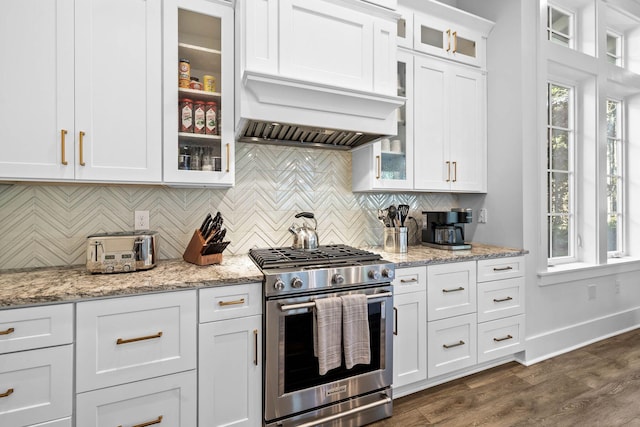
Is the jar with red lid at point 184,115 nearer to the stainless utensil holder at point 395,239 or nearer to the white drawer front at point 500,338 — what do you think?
the stainless utensil holder at point 395,239

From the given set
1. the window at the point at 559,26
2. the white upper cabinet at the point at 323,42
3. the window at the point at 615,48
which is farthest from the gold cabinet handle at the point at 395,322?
the window at the point at 615,48

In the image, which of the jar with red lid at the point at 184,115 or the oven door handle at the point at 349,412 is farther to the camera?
the jar with red lid at the point at 184,115

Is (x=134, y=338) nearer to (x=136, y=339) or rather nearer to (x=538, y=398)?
(x=136, y=339)

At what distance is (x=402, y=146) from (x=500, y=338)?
1.68m

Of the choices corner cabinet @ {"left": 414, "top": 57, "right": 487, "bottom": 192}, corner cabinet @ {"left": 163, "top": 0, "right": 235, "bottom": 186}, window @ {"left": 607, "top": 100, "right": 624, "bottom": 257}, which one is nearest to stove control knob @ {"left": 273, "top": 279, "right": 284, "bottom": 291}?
corner cabinet @ {"left": 163, "top": 0, "right": 235, "bottom": 186}

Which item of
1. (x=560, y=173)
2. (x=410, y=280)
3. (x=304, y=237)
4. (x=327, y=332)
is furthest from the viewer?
(x=560, y=173)

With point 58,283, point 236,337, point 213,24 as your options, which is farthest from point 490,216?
point 58,283

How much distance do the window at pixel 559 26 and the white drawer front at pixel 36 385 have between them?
437 centimetres

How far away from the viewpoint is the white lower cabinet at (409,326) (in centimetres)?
208

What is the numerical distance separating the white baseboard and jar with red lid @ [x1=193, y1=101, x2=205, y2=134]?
2.97m

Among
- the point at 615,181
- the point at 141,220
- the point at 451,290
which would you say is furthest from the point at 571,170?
the point at 141,220

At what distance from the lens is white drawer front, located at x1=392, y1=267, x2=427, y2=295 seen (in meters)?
2.07

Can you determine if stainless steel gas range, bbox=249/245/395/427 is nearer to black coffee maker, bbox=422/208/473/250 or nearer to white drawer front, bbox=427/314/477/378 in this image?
white drawer front, bbox=427/314/477/378

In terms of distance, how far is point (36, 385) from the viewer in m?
1.29
